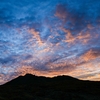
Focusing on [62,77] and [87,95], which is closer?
[87,95]

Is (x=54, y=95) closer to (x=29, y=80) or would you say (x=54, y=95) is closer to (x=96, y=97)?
(x=96, y=97)

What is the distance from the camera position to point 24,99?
58.6 m

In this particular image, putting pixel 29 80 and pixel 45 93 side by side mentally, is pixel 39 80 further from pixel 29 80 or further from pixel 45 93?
pixel 45 93

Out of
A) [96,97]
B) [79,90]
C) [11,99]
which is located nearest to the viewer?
[11,99]

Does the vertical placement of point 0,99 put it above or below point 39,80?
below

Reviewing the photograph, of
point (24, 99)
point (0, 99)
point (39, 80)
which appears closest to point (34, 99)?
point (24, 99)

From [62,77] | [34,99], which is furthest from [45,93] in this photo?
[62,77]

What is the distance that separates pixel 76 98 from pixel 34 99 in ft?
51.0

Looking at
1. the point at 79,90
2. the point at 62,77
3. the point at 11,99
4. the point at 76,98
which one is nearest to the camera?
the point at 11,99

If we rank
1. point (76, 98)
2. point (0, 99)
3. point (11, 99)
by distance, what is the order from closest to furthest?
point (0, 99) < point (11, 99) < point (76, 98)

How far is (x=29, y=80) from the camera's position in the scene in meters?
153

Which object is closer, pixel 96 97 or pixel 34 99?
pixel 34 99

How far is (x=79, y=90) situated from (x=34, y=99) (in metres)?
29.1

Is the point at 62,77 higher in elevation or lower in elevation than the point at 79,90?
higher
